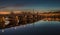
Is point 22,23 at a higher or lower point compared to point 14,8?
lower

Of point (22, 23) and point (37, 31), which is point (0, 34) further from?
point (37, 31)

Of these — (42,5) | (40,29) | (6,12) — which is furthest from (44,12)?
(6,12)

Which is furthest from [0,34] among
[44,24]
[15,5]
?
[44,24]

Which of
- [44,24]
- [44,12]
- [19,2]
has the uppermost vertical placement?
[19,2]

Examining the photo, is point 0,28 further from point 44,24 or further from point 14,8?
point 44,24

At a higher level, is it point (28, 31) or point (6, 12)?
point (6, 12)
